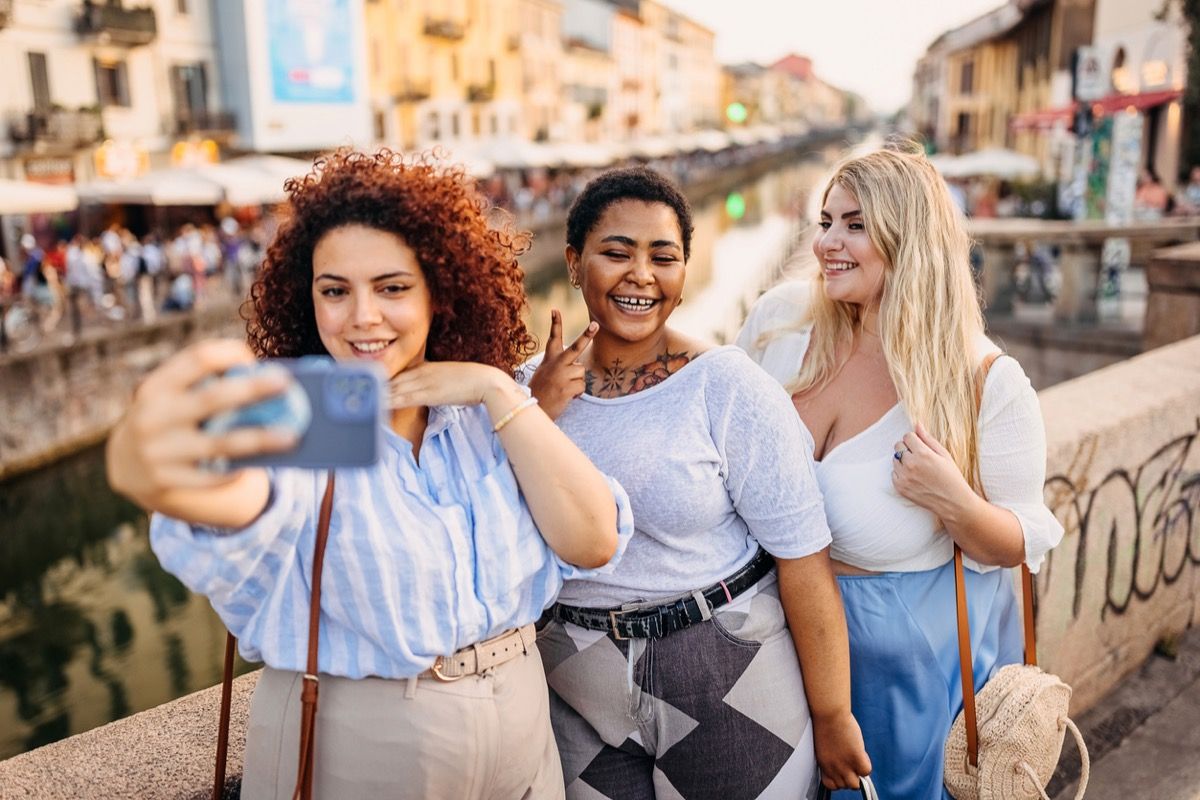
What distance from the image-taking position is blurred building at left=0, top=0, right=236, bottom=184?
1867cm

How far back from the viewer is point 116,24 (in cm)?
2042

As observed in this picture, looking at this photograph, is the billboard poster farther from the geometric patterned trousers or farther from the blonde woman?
the geometric patterned trousers

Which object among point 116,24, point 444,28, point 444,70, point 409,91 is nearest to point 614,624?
point 116,24

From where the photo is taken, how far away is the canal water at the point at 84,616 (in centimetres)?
752

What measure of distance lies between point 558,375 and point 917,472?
2.24 feet

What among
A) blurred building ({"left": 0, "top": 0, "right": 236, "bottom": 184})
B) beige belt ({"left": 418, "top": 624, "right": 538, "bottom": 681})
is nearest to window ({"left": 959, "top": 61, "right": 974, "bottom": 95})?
blurred building ({"left": 0, "top": 0, "right": 236, "bottom": 184})

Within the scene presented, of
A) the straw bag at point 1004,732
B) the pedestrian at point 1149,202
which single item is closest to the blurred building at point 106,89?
the pedestrian at point 1149,202

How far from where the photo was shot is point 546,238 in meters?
27.4

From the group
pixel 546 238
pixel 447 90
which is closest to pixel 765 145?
pixel 447 90

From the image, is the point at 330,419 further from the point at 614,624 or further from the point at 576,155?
the point at 576,155

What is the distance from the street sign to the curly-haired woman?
14.2 m

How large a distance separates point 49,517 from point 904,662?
10.7 meters

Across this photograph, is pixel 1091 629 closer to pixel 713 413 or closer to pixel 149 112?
pixel 713 413

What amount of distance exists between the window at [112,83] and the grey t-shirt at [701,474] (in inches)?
891
